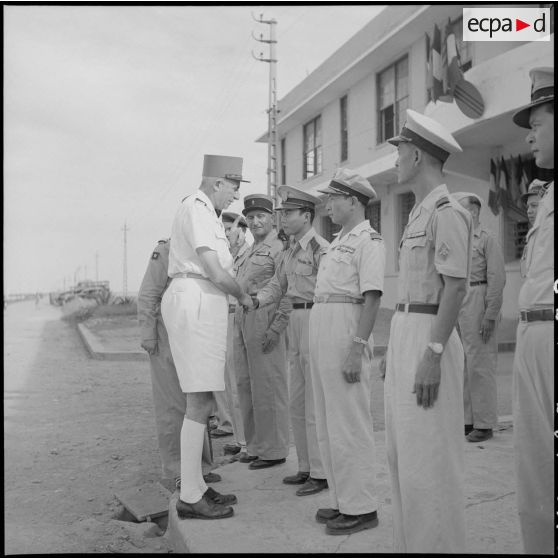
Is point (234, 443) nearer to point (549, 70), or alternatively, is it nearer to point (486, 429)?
point (486, 429)

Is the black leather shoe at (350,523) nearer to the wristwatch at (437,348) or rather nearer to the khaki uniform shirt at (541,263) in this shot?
the wristwatch at (437,348)

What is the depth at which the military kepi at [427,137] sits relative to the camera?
2.95 metres

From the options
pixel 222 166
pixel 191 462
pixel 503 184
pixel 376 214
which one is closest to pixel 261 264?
pixel 222 166

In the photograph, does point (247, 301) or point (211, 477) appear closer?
point (247, 301)

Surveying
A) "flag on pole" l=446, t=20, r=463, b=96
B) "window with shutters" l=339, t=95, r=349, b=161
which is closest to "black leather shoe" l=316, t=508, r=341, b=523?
"flag on pole" l=446, t=20, r=463, b=96

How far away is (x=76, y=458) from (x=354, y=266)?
3.41 metres

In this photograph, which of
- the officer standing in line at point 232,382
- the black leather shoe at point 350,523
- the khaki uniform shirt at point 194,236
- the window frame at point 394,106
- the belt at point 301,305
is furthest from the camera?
the window frame at point 394,106

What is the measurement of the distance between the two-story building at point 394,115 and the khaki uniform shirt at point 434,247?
5158mm

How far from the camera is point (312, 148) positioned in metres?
22.4

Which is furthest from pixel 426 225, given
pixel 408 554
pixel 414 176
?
pixel 408 554

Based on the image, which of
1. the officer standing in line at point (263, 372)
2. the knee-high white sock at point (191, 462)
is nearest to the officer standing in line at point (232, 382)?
the officer standing in line at point (263, 372)

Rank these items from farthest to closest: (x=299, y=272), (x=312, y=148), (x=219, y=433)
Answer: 1. (x=312, y=148)
2. (x=219, y=433)
3. (x=299, y=272)

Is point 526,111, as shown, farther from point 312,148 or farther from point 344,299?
point 312,148

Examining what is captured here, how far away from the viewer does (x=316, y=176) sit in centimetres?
2170
